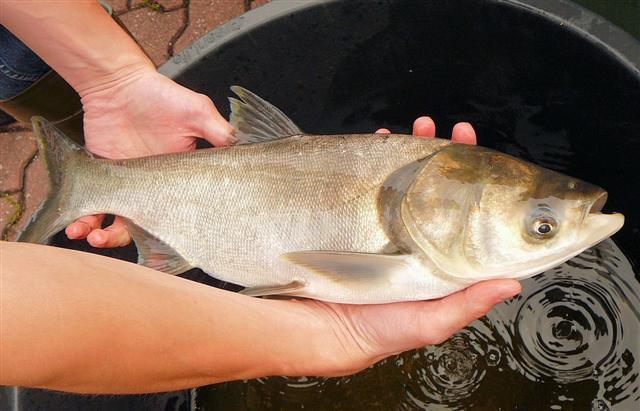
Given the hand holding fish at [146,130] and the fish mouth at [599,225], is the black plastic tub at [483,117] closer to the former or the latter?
the hand holding fish at [146,130]

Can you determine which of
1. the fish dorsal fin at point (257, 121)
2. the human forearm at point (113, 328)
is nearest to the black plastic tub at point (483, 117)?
the fish dorsal fin at point (257, 121)

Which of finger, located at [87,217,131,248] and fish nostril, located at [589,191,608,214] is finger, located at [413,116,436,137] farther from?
finger, located at [87,217,131,248]

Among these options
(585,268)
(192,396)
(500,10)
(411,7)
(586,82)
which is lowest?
(192,396)

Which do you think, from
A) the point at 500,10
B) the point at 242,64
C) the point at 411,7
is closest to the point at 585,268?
the point at 500,10

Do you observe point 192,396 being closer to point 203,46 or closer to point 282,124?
point 282,124

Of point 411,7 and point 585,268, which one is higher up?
point 411,7

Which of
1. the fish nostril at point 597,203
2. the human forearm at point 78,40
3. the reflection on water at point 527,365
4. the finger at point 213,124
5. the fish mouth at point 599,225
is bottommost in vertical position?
the reflection on water at point 527,365
